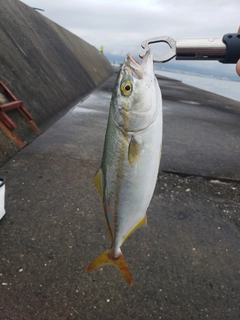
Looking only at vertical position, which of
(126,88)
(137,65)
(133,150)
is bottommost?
(133,150)

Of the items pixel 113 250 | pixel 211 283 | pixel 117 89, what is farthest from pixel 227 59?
pixel 211 283

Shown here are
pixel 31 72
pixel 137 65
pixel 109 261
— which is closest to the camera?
pixel 137 65

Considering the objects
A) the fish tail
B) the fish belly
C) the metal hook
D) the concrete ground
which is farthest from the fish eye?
the concrete ground

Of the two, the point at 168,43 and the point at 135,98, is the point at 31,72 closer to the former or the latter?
the point at 168,43

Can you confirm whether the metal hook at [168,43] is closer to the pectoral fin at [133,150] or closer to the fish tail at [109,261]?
the pectoral fin at [133,150]

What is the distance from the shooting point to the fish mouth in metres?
1.83

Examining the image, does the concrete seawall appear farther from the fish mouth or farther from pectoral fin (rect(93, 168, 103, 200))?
the fish mouth

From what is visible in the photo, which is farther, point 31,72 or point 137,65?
point 31,72

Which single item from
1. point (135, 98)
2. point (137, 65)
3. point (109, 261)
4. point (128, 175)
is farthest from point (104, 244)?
point (137, 65)

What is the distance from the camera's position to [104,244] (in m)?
3.60

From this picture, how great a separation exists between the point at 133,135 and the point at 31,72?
24.8 feet

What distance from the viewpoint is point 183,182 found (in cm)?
548

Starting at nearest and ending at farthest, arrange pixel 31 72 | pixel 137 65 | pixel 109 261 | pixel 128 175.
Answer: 1. pixel 137 65
2. pixel 128 175
3. pixel 109 261
4. pixel 31 72

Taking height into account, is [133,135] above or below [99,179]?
above
